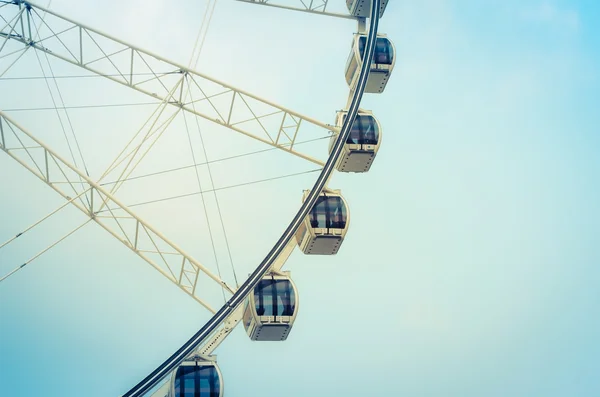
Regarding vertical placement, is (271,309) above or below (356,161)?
below

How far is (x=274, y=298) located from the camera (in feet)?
74.5

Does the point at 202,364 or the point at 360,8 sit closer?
the point at 202,364

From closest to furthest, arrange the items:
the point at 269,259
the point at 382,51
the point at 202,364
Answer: the point at 202,364
the point at 269,259
the point at 382,51

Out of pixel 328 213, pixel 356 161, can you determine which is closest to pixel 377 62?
pixel 356 161

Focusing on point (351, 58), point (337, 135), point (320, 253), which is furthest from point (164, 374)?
point (351, 58)

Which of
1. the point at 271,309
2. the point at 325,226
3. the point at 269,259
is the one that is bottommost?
the point at 271,309

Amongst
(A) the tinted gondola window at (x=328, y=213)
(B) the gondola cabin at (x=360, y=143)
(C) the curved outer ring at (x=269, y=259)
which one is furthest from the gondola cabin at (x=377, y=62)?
(A) the tinted gondola window at (x=328, y=213)

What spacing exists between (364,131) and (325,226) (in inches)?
134

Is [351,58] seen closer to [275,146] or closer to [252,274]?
[275,146]

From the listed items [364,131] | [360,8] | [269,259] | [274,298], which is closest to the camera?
[269,259]

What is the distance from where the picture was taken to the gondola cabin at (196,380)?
69.7ft

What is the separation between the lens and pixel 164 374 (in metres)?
21.0

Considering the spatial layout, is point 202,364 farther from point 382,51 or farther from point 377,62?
point 382,51

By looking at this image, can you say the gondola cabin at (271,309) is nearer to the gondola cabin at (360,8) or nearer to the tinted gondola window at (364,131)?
the tinted gondola window at (364,131)
